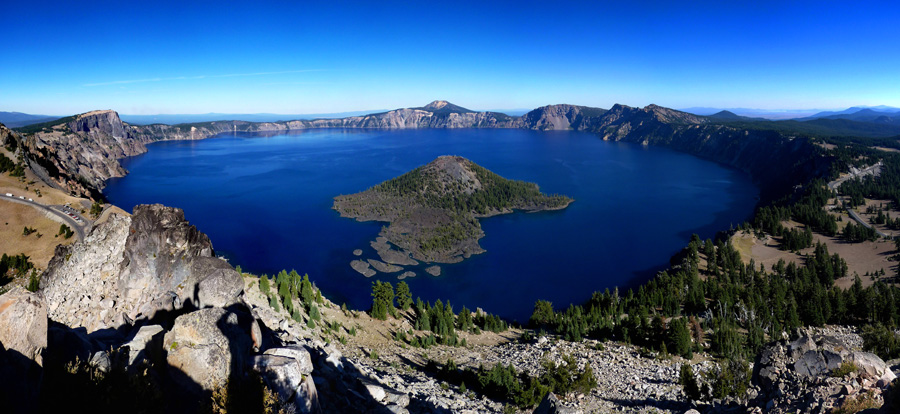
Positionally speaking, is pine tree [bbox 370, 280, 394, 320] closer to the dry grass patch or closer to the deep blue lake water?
the deep blue lake water

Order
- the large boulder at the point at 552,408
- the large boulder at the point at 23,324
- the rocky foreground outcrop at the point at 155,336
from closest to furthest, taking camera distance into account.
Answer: the large boulder at the point at 23,324, the rocky foreground outcrop at the point at 155,336, the large boulder at the point at 552,408

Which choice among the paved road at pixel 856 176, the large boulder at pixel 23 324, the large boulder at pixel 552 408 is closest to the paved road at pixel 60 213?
the large boulder at pixel 23 324

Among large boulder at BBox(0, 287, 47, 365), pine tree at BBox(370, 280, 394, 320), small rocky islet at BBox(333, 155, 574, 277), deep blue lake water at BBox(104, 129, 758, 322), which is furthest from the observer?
small rocky islet at BBox(333, 155, 574, 277)

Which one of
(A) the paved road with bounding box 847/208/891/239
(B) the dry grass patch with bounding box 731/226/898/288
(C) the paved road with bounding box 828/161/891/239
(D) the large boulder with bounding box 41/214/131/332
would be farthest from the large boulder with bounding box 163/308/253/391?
(C) the paved road with bounding box 828/161/891/239

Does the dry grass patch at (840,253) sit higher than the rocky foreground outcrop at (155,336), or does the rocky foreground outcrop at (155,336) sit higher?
the rocky foreground outcrop at (155,336)

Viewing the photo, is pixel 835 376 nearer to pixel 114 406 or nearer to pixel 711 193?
pixel 114 406

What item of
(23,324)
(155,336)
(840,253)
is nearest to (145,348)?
(155,336)

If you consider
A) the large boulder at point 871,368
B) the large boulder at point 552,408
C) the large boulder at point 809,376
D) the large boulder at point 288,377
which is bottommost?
the large boulder at point 552,408

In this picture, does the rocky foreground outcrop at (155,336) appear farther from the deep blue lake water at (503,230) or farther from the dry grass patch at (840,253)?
the dry grass patch at (840,253)
